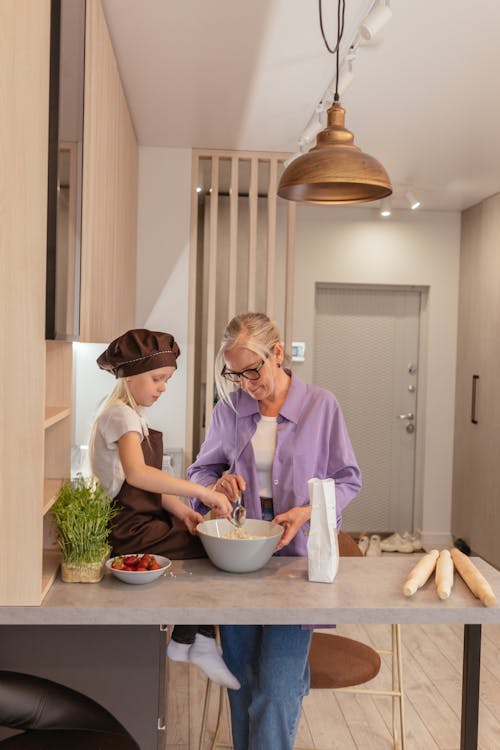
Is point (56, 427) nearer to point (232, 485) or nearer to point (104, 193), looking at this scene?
point (232, 485)

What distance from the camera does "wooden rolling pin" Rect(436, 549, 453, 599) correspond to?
1961 mm

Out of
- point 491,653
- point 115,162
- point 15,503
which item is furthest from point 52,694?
point 491,653

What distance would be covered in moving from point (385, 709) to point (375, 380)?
11.4 feet

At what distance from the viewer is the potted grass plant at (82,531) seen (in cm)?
194

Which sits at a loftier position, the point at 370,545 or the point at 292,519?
the point at 292,519

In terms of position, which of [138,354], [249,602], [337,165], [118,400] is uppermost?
[337,165]

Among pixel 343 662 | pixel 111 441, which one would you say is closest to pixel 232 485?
pixel 111 441

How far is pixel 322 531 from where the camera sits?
203cm

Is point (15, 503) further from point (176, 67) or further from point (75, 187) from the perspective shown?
point (176, 67)

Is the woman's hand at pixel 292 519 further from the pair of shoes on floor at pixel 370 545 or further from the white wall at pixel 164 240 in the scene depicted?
the pair of shoes on floor at pixel 370 545

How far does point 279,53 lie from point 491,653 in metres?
3.08

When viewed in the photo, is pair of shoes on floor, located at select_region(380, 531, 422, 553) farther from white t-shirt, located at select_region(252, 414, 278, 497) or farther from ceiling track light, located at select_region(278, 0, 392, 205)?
ceiling track light, located at select_region(278, 0, 392, 205)

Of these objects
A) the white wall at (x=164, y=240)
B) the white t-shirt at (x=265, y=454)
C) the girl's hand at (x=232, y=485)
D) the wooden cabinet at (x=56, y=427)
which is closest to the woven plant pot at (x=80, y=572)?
the wooden cabinet at (x=56, y=427)

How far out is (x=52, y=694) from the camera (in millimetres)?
1775
